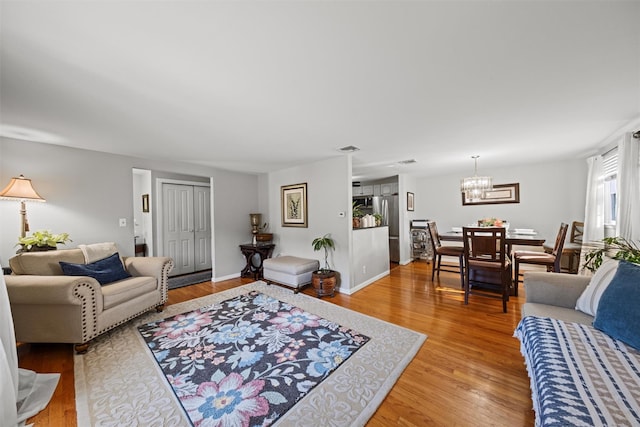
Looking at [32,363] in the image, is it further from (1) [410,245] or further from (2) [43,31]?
(1) [410,245]

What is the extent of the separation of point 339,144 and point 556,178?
15.1 feet

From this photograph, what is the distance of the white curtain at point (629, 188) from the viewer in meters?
2.53

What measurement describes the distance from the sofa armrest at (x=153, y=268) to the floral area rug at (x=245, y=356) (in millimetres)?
454

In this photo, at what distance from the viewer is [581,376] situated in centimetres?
108

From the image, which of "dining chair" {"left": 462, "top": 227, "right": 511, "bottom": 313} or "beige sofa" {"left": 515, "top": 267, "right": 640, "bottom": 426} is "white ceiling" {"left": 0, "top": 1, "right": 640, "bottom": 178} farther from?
"beige sofa" {"left": 515, "top": 267, "right": 640, "bottom": 426}

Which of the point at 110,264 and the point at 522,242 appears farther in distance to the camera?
the point at 522,242

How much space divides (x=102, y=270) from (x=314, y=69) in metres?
3.08

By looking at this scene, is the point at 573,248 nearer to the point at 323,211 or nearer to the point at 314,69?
the point at 323,211

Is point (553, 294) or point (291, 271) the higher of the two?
point (553, 294)

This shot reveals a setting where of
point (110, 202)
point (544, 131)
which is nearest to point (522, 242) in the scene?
point (544, 131)

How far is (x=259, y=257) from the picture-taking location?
496 centimetres

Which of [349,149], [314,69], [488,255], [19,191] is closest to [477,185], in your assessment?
[488,255]

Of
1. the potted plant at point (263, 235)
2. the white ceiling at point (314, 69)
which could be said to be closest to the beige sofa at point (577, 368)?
the white ceiling at point (314, 69)

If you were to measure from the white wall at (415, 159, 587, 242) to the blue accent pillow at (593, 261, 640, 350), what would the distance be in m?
4.02
